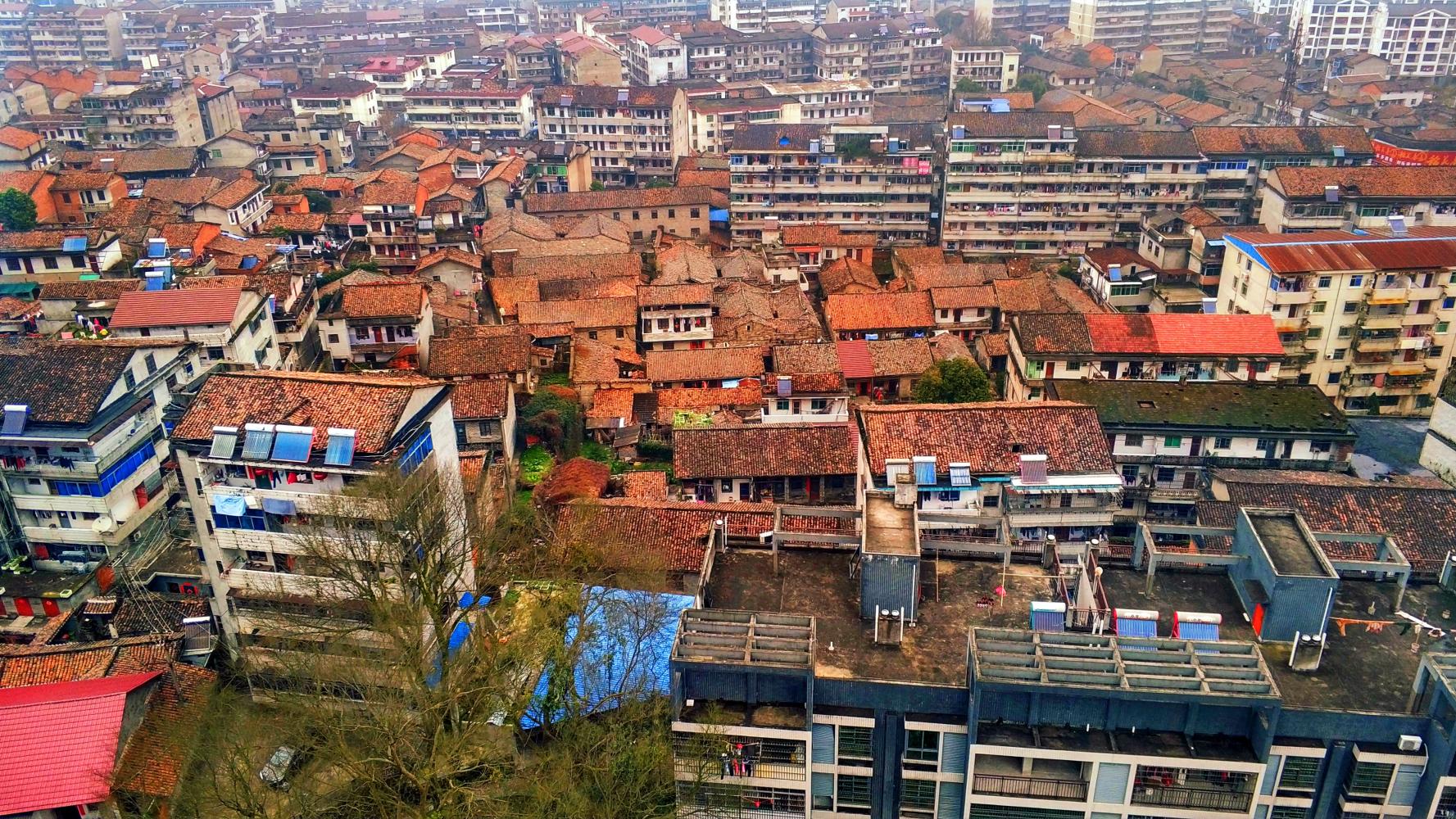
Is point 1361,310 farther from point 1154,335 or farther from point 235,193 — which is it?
point 235,193

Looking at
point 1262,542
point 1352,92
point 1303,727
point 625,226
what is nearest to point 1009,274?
point 625,226

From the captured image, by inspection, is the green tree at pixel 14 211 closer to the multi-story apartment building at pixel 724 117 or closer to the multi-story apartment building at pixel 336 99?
the multi-story apartment building at pixel 336 99

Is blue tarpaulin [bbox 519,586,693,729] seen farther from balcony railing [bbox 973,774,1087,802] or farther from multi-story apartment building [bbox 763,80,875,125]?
multi-story apartment building [bbox 763,80,875,125]

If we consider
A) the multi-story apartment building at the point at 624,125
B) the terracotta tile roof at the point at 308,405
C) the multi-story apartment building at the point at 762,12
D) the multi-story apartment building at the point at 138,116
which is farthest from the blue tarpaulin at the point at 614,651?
the multi-story apartment building at the point at 762,12

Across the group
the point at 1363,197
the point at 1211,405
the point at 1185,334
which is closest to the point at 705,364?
the point at 1185,334

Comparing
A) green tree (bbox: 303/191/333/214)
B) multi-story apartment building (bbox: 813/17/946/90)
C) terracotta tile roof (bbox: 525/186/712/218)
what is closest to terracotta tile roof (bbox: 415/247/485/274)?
terracotta tile roof (bbox: 525/186/712/218)

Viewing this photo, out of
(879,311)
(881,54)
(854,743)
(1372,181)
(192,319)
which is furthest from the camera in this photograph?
(881,54)

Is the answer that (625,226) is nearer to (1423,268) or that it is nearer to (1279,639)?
A: (1423,268)
